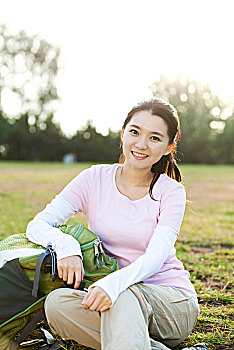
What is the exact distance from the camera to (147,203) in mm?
2529

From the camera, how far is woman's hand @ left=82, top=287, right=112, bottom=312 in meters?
1.96

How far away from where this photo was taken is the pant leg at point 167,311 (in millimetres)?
2143

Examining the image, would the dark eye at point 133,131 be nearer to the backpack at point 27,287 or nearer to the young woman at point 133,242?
the young woman at point 133,242

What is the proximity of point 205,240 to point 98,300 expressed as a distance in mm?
3789

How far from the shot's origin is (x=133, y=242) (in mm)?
2488

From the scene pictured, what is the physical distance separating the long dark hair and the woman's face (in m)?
0.03

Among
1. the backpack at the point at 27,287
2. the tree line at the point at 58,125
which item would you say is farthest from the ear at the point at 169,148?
the tree line at the point at 58,125

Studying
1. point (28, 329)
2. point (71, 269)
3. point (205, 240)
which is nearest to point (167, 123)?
point (71, 269)

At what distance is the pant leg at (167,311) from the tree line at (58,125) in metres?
25.0

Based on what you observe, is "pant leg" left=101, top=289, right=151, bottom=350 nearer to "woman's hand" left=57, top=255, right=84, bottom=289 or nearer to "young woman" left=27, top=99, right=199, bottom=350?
"young woman" left=27, top=99, right=199, bottom=350

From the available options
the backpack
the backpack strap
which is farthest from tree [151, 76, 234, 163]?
the backpack strap

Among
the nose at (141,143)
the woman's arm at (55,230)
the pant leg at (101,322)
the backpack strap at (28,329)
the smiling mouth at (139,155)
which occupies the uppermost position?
the nose at (141,143)

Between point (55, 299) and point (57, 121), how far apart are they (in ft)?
94.8

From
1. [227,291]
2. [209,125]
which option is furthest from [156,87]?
[227,291]
